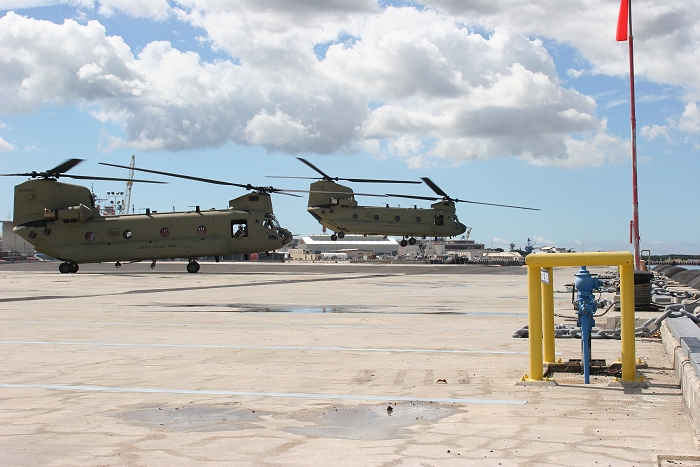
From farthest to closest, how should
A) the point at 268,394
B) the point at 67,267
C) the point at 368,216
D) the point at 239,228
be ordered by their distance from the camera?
the point at 368,216 → the point at 67,267 → the point at 239,228 → the point at 268,394

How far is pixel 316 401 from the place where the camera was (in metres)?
6.45

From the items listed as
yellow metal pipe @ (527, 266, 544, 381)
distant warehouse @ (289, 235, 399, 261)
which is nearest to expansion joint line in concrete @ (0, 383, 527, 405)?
yellow metal pipe @ (527, 266, 544, 381)

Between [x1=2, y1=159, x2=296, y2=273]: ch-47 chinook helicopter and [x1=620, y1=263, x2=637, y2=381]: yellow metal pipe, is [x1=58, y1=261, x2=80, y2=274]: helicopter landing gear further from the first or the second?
[x1=620, y1=263, x2=637, y2=381]: yellow metal pipe

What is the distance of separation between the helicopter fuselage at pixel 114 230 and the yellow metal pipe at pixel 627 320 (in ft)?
110

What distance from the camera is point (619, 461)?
4543mm

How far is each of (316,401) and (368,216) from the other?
46.2 meters

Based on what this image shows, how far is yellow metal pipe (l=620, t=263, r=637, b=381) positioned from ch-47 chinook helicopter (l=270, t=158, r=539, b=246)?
45.0 m

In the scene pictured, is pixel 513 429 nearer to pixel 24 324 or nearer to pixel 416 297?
pixel 24 324

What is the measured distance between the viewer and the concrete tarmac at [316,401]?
4836 millimetres

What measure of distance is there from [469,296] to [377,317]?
707 cm

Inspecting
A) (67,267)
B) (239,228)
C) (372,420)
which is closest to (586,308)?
(372,420)

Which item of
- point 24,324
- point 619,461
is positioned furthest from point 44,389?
point 24,324

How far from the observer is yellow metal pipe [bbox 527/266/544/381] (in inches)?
281

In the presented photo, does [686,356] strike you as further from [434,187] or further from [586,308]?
[434,187]
